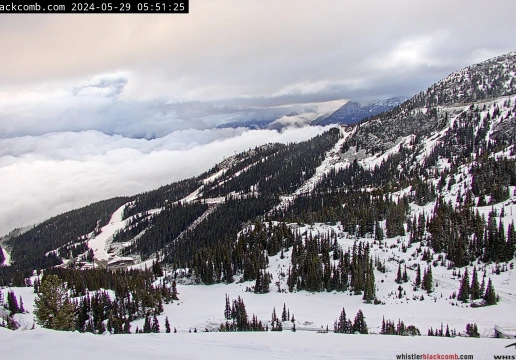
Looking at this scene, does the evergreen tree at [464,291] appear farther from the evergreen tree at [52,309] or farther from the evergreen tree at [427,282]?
the evergreen tree at [52,309]

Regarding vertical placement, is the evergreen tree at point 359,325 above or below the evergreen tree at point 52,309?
below

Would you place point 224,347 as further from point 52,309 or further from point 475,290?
point 475,290

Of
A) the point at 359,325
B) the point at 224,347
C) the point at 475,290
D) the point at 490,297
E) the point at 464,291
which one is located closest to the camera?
the point at 224,347

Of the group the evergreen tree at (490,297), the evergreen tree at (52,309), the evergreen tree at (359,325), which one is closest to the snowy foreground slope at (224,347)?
the evergreen tree at (52,309)

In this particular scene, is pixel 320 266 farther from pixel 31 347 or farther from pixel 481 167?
pixel 481 167

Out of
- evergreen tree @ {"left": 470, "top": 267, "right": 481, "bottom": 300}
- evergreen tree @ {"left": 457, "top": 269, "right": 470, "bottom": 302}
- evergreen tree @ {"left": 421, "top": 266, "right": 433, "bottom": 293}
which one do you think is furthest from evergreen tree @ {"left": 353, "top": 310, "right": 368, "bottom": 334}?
evergreen tree @ {"left": 470, "top": 267, "right": 481, "bottom": 300}

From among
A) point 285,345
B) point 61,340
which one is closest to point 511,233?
point 285,345

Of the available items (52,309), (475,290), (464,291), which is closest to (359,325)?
(464,291)

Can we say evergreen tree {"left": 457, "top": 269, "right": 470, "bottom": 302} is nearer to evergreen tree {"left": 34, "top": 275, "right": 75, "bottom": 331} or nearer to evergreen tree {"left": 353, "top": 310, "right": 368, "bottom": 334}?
evergreen tree {"left": 353, "top": 310, "right": 368, "bottom": 334}
